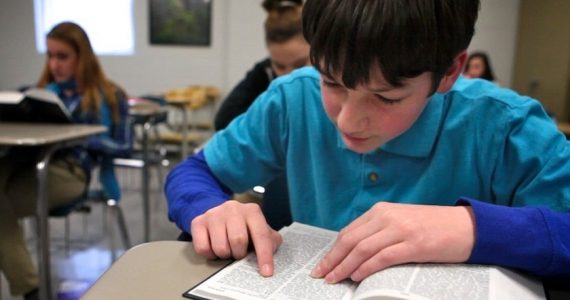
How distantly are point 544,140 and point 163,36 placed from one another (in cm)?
491

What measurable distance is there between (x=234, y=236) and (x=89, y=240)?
A: 7.62 ft

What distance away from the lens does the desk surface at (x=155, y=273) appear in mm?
464

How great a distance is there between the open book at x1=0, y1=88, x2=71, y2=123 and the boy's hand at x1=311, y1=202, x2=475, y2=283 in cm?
149

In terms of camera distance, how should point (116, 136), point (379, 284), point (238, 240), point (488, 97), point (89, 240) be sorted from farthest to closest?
point (89, 240) < point (116, 136) < point (488, 97) < point (238, 240) < point (379, 284)

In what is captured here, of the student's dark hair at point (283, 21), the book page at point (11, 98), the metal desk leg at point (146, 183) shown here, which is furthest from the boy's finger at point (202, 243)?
the metal desk leg at point (146, 183)

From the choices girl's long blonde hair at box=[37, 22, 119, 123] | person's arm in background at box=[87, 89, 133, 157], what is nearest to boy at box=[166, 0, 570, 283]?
person's arm in background at box=[87, 89, 133, 157]

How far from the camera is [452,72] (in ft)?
→ 2.04

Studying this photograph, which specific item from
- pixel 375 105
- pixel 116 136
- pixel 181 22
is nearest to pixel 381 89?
pixel 375 105

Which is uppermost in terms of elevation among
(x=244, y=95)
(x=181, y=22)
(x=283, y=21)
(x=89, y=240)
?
(x=181, y=22)

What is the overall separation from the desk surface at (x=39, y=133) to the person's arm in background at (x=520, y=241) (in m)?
1.29

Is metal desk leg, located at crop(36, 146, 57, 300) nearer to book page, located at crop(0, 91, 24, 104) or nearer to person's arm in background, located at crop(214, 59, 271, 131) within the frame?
book page, located at crop(0, 91, 24, 104)

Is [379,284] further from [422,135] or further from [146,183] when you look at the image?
[146,183]

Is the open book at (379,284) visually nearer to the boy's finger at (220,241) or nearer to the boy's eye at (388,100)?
the boy's finger at (220,241)

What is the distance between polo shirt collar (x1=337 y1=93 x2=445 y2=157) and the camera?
694 mm
